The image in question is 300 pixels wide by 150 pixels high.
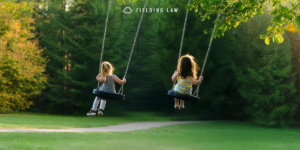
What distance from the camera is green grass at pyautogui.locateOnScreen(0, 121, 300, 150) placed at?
1312 cm

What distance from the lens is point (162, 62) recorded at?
26578mm

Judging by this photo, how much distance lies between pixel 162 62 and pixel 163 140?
11526mm

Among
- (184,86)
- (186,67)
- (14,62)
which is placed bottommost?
(184,86)

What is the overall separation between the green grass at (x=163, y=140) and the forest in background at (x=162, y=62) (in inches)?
120

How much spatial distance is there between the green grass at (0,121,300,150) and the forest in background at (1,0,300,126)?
305 cm

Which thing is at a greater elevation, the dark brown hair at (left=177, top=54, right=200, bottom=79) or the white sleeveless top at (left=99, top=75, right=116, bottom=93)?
the dark brown hair at (left=177, top=54, right=200, bottom=79)

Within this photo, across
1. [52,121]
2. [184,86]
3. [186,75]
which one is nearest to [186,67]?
[186,75]

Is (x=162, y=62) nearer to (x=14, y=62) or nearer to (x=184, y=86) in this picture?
(x=14, y=62)

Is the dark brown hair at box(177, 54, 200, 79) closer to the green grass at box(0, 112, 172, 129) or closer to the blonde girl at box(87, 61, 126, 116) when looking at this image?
the blonde girl at box(87, 61, 126, 116)

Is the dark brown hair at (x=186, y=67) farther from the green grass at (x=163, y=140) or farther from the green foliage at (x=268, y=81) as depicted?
the green foliage at (x=268, y=81)

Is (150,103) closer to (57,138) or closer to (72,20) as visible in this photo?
(72,20)

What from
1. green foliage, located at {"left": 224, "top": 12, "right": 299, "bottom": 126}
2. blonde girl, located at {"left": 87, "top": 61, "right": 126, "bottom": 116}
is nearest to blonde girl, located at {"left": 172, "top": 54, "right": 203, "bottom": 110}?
blonde girl, located at {"left": 87, "top": 61, "right": 126, "bottom": 116}

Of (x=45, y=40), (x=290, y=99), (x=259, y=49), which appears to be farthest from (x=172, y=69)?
(x=45, y=40)

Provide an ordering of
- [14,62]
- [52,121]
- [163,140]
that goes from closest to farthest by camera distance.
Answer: [163,140] → [52,121] → [14,62]
